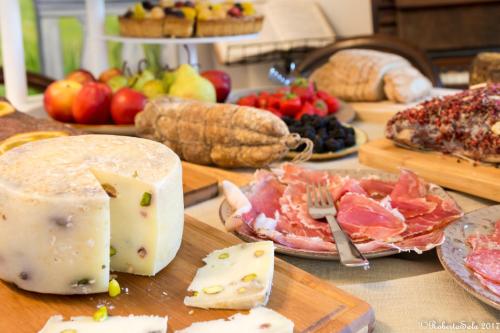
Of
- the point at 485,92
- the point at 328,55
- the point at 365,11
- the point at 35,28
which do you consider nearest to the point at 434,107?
the point at 485,92

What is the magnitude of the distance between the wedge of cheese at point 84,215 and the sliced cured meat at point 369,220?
11.9 inches

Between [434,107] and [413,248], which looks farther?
[434,107]

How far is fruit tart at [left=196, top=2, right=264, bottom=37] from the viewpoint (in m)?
2.08

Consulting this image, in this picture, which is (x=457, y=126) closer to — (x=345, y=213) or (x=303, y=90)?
(x=345, y=213)

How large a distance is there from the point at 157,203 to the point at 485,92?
0.99m

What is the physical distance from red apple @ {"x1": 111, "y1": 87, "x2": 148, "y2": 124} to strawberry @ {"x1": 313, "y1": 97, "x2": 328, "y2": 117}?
545 millimetres

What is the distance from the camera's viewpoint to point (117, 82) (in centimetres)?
203

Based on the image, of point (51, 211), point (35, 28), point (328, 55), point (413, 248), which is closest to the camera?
point (51, 211)

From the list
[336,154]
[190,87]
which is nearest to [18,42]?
[190,87]

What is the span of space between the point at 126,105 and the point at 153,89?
0.67 feet

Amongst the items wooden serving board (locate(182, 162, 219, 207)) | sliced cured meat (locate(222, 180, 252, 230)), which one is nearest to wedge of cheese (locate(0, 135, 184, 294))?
sliced cured meat (locate(222, 180, 252, 230))

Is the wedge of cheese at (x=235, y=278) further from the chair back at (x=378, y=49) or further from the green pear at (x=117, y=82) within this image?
the chair back at (x=378, y=49)

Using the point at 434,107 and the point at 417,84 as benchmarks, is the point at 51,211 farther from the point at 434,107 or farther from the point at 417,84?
the point at 417,84

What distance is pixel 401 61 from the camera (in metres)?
2.39
